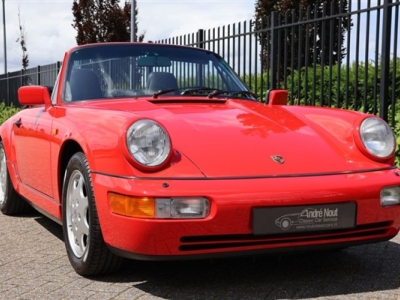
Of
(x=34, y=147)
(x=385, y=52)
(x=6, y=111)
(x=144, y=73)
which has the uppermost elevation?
(x=385, y=52)

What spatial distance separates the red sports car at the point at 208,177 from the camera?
3.15 m

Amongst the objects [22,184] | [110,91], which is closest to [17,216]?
[22,184]

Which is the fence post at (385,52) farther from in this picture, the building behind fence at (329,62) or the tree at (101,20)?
the tree at (101,20)

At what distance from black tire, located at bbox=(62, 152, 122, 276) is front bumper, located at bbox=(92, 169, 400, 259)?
0.12m

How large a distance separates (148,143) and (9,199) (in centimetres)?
289

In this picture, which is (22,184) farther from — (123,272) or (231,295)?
(231,295)

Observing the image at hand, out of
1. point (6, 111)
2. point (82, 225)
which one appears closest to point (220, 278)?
point (82, 225)

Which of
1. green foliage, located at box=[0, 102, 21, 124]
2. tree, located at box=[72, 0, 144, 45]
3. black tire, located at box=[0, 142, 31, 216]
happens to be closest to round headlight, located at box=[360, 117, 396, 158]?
black tire, located at box=[0, 142, 31, 216]

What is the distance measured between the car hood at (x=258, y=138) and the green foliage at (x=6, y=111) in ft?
49.5

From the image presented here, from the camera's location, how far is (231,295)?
3.31 meters

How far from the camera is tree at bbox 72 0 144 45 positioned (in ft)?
102

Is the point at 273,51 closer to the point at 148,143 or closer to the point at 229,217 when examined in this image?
the point at 148,143

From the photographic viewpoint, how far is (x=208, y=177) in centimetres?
324

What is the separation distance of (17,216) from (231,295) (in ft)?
10.2
